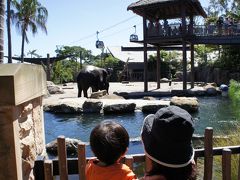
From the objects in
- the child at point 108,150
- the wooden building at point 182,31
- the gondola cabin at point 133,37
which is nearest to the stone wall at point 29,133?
the child at point 108,150

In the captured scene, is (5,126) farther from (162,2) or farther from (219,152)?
(162,2)

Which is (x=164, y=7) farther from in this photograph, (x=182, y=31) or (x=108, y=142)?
(x=108, y=142)

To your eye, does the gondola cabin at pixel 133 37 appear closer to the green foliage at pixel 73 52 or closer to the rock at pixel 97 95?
the rock at pixel 97 95

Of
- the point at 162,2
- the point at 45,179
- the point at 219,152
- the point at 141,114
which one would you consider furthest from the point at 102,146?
the point at 162,2

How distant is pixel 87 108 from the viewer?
13.9m

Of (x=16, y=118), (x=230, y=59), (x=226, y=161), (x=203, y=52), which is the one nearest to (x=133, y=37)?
(x=230, y=59)

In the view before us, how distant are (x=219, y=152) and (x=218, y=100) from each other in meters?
15.3

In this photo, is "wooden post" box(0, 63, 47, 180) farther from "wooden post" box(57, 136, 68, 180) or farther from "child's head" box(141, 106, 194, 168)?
"child's head" box(141, 106, 194, 168)

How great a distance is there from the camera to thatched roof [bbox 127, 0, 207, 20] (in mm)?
21656

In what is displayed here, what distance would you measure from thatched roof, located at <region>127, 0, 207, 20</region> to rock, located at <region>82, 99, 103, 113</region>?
370 inches

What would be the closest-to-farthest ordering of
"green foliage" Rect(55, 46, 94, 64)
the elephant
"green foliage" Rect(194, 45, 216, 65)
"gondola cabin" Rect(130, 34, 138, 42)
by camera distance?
the elephant < "gondola cabin" Rect(130, 34, 138, 42) < "green foliage" Rect(194, 45, 216, 65) < "green foliage" Rect(55, 46, 94, 64)

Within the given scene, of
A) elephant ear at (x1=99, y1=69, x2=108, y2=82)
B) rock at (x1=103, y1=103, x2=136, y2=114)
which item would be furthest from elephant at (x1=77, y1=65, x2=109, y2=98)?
rock at (x1=103, y1=103, x2=136, y2=114)

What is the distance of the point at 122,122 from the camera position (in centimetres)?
1203

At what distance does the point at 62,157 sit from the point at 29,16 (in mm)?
32375
